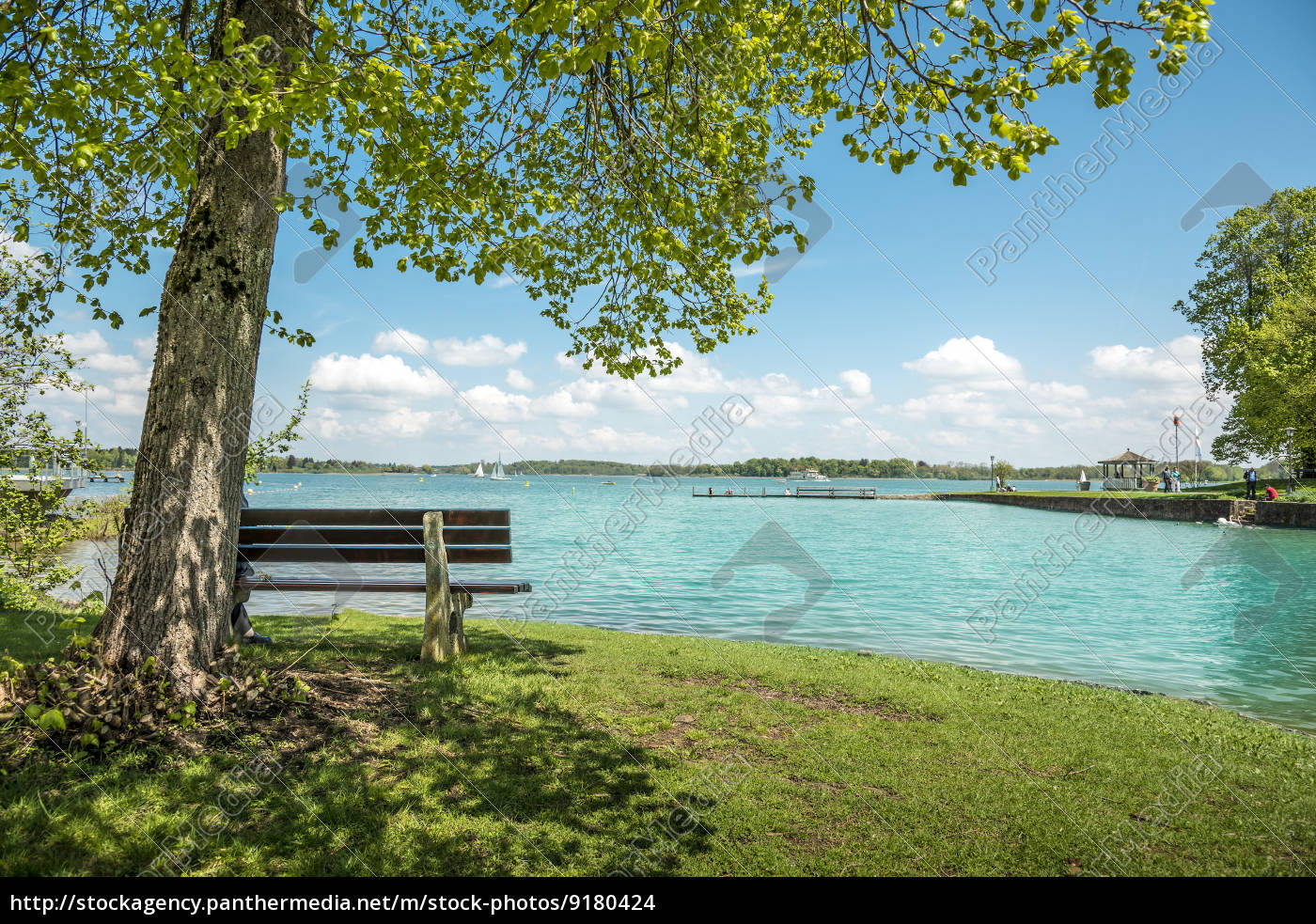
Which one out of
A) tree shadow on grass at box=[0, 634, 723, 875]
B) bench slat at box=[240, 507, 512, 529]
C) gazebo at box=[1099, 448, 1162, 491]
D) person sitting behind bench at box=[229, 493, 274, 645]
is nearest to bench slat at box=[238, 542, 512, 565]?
person sitting behind bench at box=[229, 493, 274, 645]

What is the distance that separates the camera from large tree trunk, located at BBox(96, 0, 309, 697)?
175 inches

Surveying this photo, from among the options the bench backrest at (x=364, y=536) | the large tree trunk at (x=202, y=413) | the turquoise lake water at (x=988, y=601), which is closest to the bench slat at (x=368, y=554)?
the bench backrest at (x=364, y=536)

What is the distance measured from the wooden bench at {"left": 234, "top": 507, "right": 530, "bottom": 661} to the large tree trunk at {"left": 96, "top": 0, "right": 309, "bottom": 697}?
1.77m

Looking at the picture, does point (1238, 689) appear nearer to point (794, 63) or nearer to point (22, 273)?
point (794, 63)

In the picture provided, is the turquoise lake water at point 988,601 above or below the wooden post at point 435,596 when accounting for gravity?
below

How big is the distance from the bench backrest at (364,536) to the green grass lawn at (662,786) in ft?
3.15

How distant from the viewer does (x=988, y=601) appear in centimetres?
1683

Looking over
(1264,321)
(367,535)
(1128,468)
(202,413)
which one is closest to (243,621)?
(367,535)

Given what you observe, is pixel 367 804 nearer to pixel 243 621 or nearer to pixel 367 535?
pixel 367 535

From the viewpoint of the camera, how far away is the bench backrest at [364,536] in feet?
21.8

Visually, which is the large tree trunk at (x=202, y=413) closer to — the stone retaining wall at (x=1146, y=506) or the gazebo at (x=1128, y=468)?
the stone retaining wall at (x=1146, y=506)

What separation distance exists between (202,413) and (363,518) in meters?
2.32

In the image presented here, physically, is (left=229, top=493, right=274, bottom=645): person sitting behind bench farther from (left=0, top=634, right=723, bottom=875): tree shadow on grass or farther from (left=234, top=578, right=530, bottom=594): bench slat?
(left=0, top=634, right=723, bottom=875): tree shadow on grass

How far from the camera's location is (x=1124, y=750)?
5.34 metres
